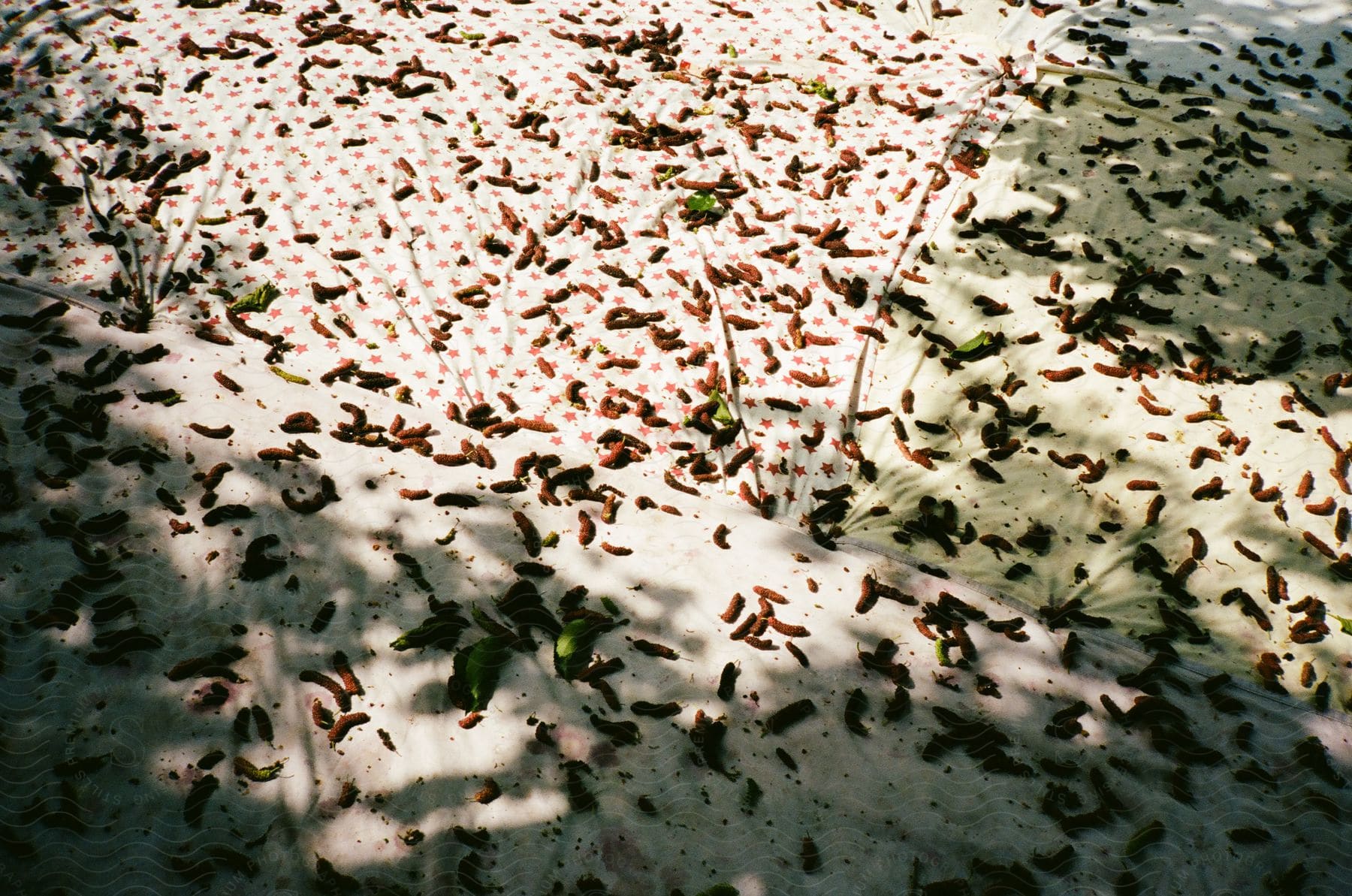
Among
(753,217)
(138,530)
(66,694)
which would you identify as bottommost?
(66,694)

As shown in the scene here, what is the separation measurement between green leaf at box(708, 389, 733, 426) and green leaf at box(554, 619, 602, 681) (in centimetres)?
113

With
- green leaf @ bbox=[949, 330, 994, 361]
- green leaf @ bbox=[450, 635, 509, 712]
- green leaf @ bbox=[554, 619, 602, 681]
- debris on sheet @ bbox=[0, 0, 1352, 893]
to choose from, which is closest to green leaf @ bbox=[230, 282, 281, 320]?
debris on sheet @ bbox=[0, 0, 1352, 893]

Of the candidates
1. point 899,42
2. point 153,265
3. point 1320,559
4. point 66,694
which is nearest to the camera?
point 66,694

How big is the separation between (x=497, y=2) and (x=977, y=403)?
4209 mm

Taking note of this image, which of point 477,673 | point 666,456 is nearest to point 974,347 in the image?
point 666,456

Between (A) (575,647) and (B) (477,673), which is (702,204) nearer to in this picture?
(A) (575,647)

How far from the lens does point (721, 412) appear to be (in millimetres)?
3318

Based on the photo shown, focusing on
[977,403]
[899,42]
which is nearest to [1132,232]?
[977,403]

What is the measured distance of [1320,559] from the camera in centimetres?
292

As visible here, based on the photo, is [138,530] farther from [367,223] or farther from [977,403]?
[977,403]

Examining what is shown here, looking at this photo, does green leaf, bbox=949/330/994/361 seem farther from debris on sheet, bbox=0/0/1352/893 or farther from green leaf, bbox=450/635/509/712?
green leaf, bbox=450/635/509/712

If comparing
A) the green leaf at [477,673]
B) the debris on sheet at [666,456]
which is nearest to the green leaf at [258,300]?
the debris on sheet at [666,456]

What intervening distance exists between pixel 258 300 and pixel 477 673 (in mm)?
2225

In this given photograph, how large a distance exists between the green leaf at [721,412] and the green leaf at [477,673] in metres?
1.37
